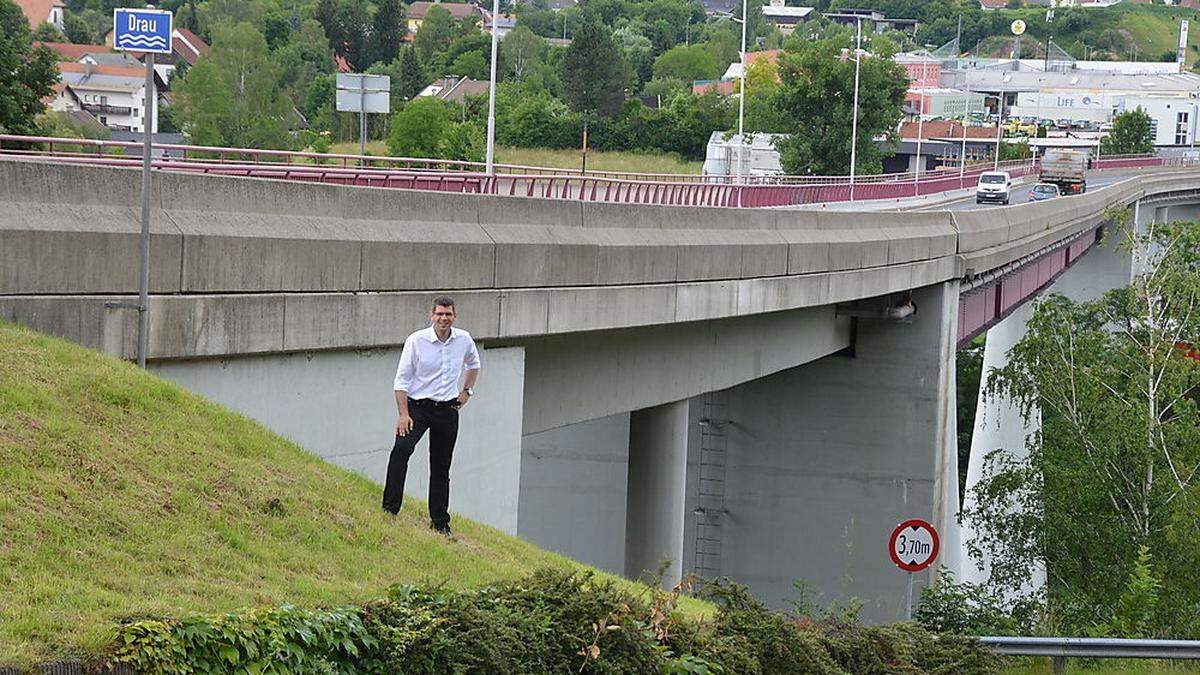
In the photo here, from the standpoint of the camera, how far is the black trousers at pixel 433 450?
1134cm

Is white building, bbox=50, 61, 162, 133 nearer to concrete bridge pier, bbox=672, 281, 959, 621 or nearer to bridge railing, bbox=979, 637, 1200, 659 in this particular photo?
concrete bridge pier, bbox=672, 281, 959, 621

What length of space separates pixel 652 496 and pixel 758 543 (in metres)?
7.21

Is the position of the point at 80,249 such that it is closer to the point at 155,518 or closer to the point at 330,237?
the point at 330,237

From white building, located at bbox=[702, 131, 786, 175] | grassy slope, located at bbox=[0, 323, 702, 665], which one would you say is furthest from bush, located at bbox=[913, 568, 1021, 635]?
white building, located at bbox=[702, 131, 786, 175]

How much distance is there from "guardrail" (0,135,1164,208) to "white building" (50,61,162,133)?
1238 inches

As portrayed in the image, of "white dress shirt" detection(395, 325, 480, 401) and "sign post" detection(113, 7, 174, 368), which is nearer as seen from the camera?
"sign post" detection(113, 7, 174, 368)

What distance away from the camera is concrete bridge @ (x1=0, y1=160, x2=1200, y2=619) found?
12.0m

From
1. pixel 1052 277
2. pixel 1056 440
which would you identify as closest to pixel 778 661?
pixel 1056 440

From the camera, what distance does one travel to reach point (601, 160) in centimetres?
10269

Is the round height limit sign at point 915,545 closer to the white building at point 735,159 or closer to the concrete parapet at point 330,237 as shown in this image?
the concrete parapet at point 330,237

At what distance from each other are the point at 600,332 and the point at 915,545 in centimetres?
424

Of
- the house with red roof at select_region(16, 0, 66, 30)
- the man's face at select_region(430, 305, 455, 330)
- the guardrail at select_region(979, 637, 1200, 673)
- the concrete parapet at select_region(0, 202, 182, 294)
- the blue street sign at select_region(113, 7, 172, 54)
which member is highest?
the house with red roof at select_region(16, 0, 66, 30)

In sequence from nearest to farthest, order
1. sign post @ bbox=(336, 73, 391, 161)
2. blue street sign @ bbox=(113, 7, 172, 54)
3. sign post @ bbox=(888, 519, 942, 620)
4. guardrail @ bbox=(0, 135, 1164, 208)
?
blue street sign @ bbox=(113, 7, 172, 54) < sign post @ bbox=(888, 519, 942, 620) < guardrail @ bbox=(0, 135, 1164, 208) < sign post @ bbox=(336, 73, 391, 161)

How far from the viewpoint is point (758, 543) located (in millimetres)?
33406
